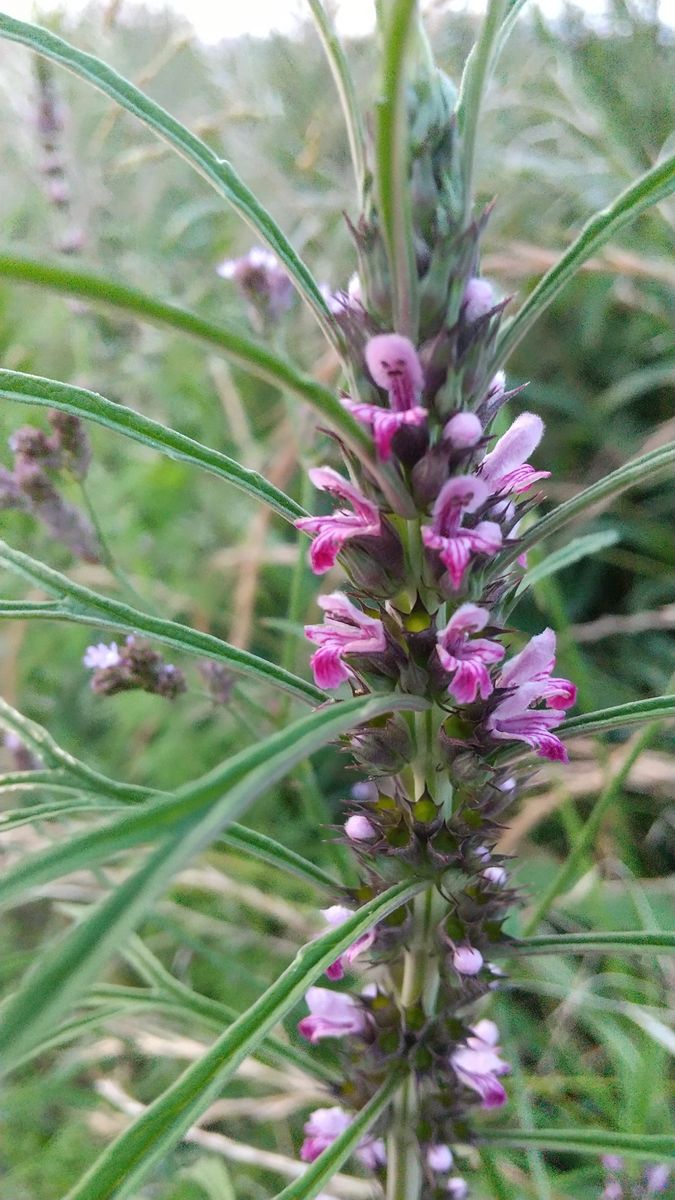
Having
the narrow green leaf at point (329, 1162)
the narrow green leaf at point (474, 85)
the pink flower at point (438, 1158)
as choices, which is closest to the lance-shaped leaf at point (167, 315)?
the narrow green leaf at point (474, 85)

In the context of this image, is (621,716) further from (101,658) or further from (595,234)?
(101,658)

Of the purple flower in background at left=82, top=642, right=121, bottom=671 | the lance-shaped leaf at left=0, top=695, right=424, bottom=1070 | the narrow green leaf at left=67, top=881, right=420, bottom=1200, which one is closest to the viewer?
the lance-shaped leaf at left=0, top=695, right=424, bottom=1070

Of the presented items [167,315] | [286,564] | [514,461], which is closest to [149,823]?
[167,315]

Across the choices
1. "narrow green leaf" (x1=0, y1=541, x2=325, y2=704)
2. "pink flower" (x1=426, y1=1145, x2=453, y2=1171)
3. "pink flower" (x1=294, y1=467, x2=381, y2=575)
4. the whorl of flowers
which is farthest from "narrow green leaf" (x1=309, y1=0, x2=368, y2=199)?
"pink flower" (x1=426, y1=1145, x2=453, y2=1171)

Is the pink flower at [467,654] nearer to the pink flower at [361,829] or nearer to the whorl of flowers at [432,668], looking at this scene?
the whorl of flowers at [432,668]

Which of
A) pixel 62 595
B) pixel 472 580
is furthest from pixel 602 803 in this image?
pixel 62 595

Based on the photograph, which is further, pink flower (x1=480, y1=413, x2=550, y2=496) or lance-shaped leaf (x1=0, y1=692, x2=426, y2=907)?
pink flower (x1=480, y1=413, x2=550, y2=496)

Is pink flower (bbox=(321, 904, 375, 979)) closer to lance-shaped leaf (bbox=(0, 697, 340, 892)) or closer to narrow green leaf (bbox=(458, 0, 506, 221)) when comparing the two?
lance-shaped leaf (bbox=(0, 697, 340, 892))
